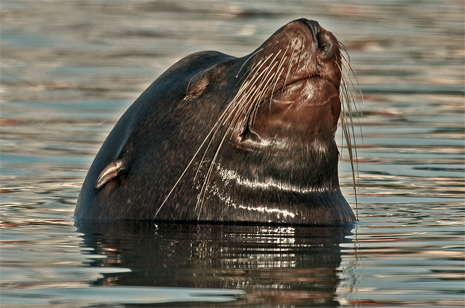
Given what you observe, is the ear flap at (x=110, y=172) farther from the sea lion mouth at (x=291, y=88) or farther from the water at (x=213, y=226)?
the sea lion mouth at (x=291, y=88)

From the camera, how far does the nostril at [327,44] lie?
7.63 m

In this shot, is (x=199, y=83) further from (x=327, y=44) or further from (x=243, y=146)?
(x=327, y=44)

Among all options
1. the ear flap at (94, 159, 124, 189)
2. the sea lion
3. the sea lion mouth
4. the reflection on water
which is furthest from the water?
the sea lion mouth

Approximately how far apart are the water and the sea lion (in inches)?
7.4

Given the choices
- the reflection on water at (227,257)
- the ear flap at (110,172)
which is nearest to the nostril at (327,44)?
the reflection on water at (227,257)

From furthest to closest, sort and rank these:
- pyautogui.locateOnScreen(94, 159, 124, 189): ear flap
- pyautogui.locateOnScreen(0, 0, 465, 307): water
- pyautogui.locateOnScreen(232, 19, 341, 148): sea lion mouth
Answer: pyautogui.locateOnScreen(94, 159, 124, 189): ear flap → pyautogui.locateOnScreen(232, 19, 341, 148): sea lion mouth → pyautogui.locateOnScreen(0, 0, 465, 307): water

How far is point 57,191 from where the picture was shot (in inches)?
408

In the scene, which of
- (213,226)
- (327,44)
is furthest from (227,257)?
(327,44)

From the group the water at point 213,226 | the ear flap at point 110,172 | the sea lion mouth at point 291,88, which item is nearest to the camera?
the water at point 213,226

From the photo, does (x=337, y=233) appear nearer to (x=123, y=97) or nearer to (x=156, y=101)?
(x=156, y=101)

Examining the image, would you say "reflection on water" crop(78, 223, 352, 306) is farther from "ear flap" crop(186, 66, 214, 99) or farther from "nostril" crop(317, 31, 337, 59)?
"nostril" crop(317, 31, 337, 59)

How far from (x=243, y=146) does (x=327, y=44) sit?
904 millimetres

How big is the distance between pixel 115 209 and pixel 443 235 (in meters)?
2.34

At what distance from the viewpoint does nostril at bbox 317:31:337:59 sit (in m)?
7.63
